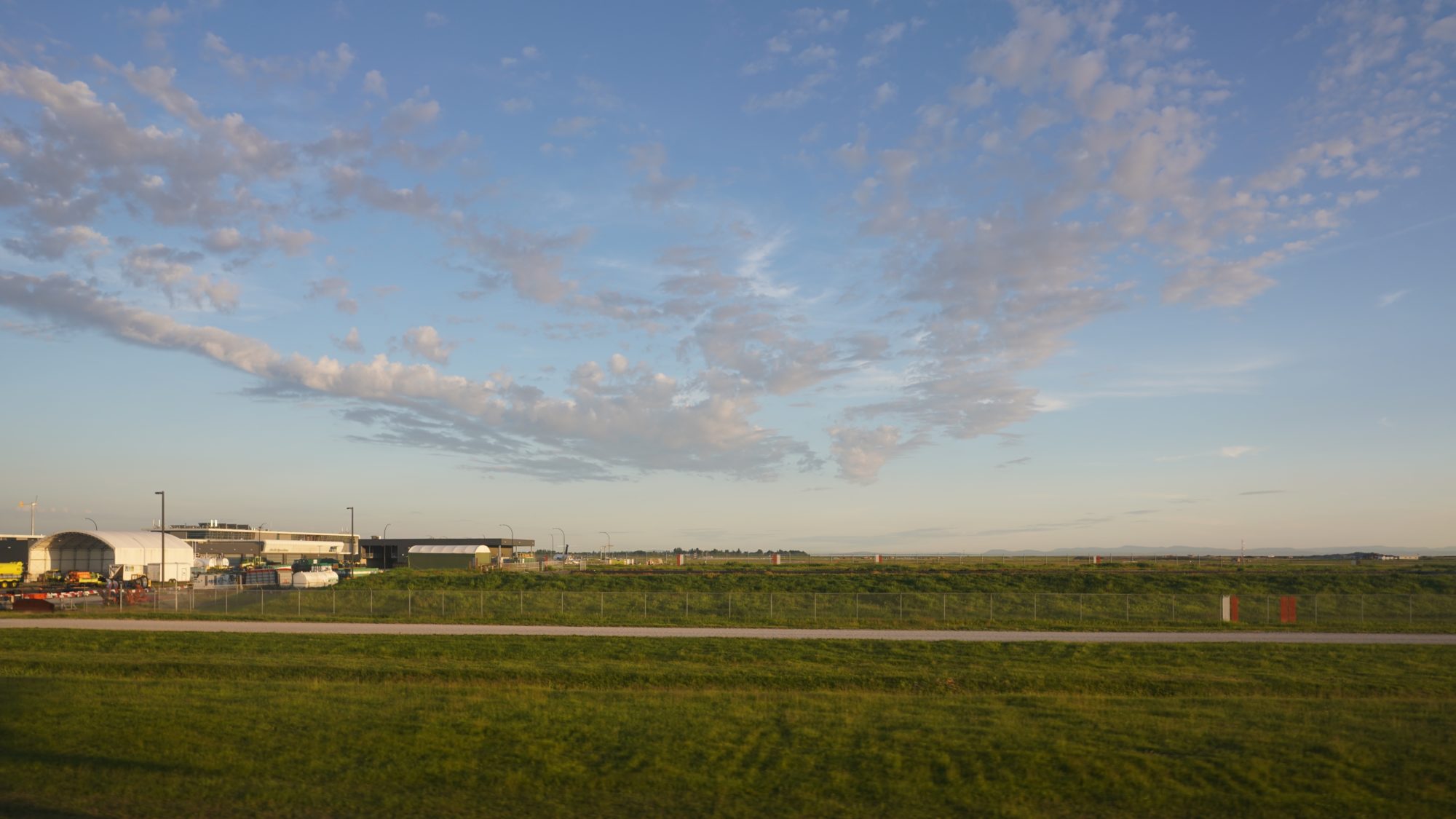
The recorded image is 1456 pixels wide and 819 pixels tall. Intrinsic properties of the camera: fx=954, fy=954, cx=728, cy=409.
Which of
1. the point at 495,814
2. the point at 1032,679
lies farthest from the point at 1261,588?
the point at 495,814

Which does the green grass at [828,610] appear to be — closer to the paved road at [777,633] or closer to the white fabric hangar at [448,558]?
the paved road at [777,633]

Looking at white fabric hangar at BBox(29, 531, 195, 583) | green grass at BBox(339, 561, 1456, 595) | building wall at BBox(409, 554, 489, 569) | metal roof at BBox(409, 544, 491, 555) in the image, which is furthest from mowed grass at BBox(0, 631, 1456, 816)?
metal roof at BBox(409, 544, 491, 555)

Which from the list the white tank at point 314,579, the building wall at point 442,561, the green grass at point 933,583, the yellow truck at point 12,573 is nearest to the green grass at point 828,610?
the green grass at point 933,583

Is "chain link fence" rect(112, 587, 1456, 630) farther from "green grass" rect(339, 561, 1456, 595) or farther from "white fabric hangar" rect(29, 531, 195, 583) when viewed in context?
"white fabric hangar" rect(29, 531, 195, 583)

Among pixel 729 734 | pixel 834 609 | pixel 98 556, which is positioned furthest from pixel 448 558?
pixel 729 734

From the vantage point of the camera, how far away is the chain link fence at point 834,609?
1756 inches

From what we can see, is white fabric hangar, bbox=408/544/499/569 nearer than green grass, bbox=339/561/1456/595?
No

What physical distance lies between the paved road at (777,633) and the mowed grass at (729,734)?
4688 mm

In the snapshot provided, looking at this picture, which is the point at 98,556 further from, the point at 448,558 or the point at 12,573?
the point at 448,558

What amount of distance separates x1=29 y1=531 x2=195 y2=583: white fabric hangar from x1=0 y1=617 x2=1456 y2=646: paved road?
47.7 metres

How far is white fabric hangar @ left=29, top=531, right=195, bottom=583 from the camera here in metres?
85.1

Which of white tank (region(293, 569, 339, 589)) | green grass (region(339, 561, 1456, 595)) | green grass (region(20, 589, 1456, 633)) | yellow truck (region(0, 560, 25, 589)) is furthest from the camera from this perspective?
yellow truck (region(0, 560, 25, 589))

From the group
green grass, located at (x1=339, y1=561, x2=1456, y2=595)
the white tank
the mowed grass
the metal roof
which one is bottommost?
green grass, located at (x1=339, y1=561, x2=1456, y2=595)

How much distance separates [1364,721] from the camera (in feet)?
68.3
